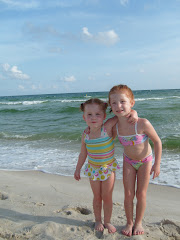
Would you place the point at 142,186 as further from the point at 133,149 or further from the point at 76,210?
the point at 76,210

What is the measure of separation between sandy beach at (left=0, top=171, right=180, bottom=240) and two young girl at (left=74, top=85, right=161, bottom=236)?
23cm

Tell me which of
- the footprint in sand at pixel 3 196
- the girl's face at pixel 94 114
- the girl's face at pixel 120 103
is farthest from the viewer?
the footprint in sand at pixel 3 196

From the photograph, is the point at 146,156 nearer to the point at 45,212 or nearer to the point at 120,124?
the point at 120,124

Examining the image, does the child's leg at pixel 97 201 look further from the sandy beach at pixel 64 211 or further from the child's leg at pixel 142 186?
the child's leg at pixel 142 186

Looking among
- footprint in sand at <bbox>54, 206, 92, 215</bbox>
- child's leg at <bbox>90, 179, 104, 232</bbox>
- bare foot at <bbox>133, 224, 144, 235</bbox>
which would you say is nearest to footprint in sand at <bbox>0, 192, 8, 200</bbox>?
footprint in sand at <bbox>54, 206, 92, 215</bbox>

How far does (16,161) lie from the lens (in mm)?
6121

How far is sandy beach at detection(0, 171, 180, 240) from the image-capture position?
2.55 meters

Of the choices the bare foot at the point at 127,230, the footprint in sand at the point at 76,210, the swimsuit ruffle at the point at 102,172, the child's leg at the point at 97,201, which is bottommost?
the footprint in sand at the point at 76,210

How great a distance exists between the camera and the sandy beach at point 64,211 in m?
2.55

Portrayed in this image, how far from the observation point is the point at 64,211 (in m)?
3.08

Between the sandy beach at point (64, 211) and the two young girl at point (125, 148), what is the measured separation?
0.23 m

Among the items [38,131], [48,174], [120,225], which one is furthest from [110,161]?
[38,131]

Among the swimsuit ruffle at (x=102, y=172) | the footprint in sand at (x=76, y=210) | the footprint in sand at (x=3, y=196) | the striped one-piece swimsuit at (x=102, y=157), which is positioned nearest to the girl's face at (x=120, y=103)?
the striped one-piece swimsuit at (x=102, y=157)

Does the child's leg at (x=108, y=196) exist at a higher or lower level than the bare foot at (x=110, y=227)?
higher
